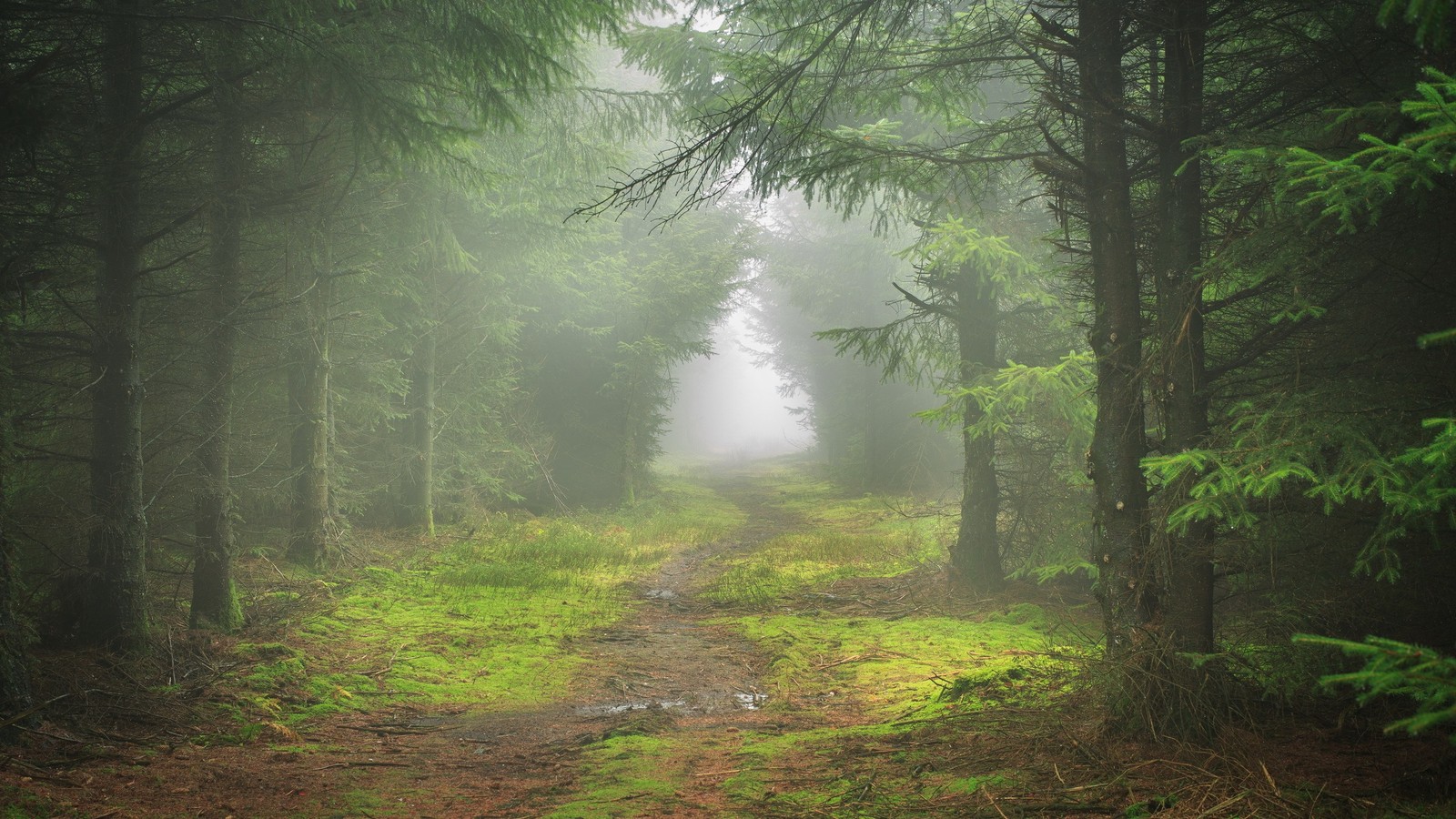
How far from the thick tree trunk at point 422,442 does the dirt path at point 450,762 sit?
336 inches

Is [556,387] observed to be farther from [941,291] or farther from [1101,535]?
[1101,535]

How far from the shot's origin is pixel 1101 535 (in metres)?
4.57

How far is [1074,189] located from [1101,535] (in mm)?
2382

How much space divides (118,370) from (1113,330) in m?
7.21

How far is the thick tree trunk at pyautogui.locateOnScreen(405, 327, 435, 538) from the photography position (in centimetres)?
1428

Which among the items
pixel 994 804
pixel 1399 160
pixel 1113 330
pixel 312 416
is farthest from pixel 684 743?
pixel 312 416

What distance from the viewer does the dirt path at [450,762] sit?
362 centimetres

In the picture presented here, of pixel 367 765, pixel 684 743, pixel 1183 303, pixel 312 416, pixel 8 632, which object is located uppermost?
pixel 1183 303

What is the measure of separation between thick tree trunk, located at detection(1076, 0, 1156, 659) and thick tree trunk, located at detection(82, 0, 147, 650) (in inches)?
269

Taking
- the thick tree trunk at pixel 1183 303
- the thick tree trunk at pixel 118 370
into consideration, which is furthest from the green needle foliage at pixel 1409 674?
the thick tree trunk at pixel 118 370

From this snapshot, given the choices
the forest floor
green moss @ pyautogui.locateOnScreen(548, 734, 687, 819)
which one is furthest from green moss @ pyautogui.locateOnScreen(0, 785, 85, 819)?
green moss @ pyautogui.locateOnScreen(548, 734, 687, 819)

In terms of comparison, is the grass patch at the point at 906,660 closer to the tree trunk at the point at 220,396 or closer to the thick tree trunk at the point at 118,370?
the thick tree trunk at the point at 118,370

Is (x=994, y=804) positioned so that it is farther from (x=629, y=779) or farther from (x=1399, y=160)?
(x=1399, y=160)

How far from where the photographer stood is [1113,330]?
4.51 metres
